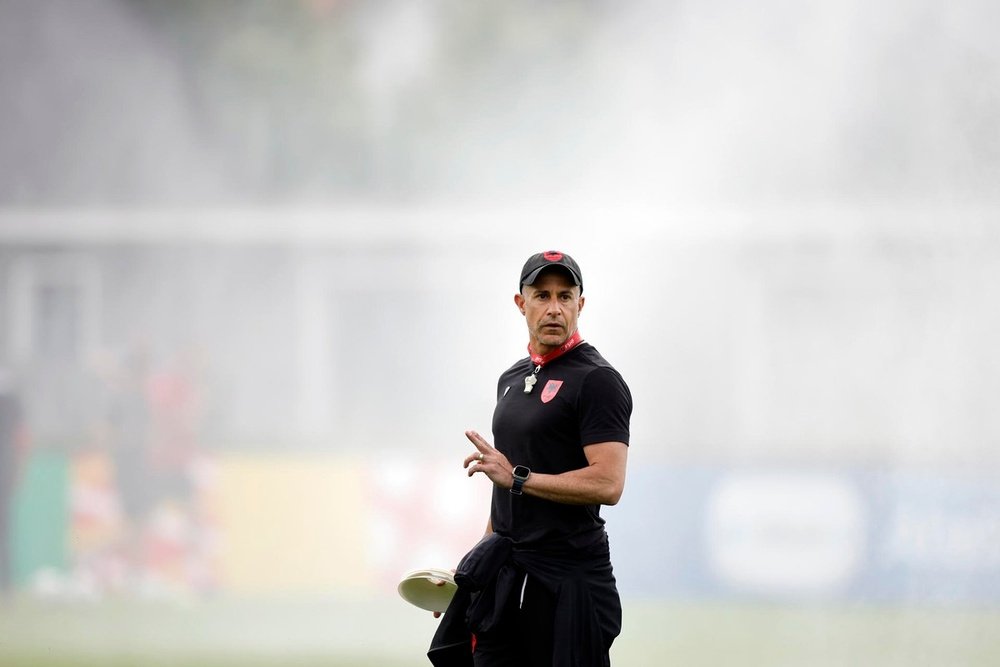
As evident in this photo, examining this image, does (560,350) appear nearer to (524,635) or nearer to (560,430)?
(560,430)

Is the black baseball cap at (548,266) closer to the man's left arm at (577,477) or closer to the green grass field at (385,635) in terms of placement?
the man's left arm at (577,477)

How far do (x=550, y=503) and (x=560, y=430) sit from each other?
18 cm

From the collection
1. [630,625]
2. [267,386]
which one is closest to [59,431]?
[267,386]

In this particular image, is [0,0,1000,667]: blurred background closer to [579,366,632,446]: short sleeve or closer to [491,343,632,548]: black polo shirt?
[491,343,632,548]: black polo shirt

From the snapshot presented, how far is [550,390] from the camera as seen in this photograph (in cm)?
348

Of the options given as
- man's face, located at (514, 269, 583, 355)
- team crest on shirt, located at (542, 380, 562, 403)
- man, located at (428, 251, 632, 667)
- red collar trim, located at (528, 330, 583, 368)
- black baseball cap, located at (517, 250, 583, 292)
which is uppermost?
black baseball cap, located at (517, 250, 583, 292)

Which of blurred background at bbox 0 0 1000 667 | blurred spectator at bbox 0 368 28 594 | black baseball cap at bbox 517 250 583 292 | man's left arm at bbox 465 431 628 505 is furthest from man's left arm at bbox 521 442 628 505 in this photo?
blurred spectator at bbox 0 368 28 594

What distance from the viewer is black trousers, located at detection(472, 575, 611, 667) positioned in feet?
11.4

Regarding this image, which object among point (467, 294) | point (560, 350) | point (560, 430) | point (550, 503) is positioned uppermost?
point (467, 294)

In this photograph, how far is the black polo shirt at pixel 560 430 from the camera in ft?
11.2

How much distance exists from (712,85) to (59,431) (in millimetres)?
5101

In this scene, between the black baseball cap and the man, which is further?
the black baseball cap

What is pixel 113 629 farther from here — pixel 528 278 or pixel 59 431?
pixel 528 278

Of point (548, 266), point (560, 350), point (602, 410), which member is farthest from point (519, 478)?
point (548, 266)
